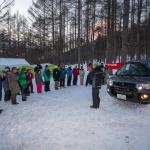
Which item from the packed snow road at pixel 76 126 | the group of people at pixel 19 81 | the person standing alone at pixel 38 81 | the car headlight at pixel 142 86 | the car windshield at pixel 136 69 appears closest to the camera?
the packed snow road at pixel 76 126

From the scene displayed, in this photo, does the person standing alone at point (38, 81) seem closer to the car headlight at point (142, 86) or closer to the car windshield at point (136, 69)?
the car windshield at point (136, 69)

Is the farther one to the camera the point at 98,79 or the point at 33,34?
the point at 33,34

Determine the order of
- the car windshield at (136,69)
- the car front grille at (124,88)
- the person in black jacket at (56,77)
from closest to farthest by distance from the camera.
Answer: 1. the car front grille at (124,88)
2. the car windshield at (136,69)
3. the person in black jacket at (56,77)

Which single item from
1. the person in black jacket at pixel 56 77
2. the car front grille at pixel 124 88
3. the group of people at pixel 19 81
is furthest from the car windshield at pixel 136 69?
the person in black jacket at pixel 56 77

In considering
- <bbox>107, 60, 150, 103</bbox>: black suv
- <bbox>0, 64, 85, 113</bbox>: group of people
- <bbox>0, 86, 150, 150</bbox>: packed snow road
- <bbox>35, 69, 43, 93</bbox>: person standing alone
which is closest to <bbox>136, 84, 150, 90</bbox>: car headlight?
<bbox>107, 60, 150, 103</bbox>: black suv

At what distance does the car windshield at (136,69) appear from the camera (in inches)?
469

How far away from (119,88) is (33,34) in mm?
39285

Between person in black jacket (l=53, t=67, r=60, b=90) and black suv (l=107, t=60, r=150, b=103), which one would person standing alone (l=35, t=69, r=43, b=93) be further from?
black suv (l=107, t=60, r=150, b=103)

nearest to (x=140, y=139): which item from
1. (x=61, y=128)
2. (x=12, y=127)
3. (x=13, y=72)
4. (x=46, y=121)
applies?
(x=61, y=128)

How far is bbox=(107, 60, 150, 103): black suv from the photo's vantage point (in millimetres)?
10883

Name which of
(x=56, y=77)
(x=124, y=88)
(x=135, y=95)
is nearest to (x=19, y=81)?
(x=56, y=77)

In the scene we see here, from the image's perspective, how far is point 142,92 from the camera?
10867mm

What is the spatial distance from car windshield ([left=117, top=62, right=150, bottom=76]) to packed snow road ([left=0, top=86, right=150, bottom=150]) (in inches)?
48.8

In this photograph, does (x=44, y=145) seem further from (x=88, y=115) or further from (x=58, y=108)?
(x=58, y=108)
